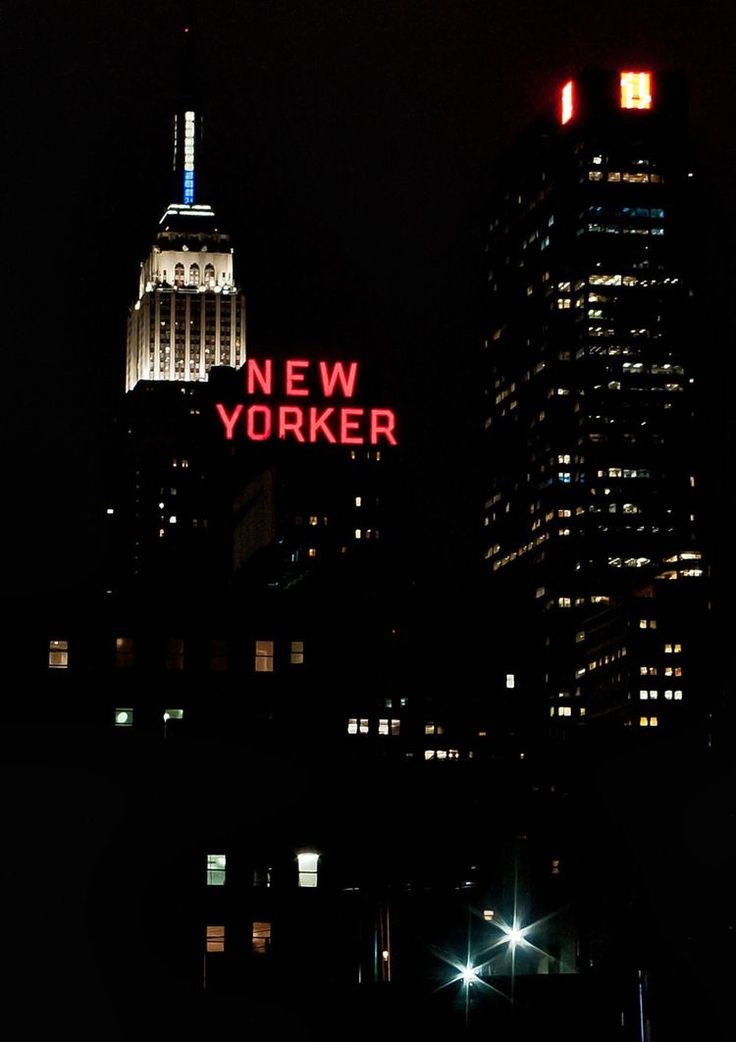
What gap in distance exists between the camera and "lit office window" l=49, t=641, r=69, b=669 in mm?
115562

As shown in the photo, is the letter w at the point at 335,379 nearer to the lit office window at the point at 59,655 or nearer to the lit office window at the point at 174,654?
the lit office window at the point at 174,654

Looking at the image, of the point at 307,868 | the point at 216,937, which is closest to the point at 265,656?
the point at 307,868

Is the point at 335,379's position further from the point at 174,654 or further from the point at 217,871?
the point at 217,871

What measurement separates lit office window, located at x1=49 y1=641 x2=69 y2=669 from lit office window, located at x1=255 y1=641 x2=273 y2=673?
430 inches

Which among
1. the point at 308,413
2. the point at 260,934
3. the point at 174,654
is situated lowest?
the point at 260,934

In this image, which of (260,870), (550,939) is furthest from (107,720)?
(550,939)

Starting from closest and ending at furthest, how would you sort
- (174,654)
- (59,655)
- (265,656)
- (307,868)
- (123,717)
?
(307,868) → (123,717) → (59,655) → (174,654) → (265,656)

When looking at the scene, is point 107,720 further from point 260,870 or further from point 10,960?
point 10,960

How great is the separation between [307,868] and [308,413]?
2753 inches

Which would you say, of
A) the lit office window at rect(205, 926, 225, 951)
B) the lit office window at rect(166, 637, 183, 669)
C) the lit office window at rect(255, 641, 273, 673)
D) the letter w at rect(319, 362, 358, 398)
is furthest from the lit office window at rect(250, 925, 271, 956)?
the letter w at rect(319, 362, 358, 398)

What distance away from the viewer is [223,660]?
390 feet

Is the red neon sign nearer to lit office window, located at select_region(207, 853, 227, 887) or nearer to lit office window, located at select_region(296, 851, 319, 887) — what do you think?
lit office window, located at select_region(296, 851, 319, 887)

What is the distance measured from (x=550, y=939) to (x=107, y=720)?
86.6ft

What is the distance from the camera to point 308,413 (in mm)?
166250
